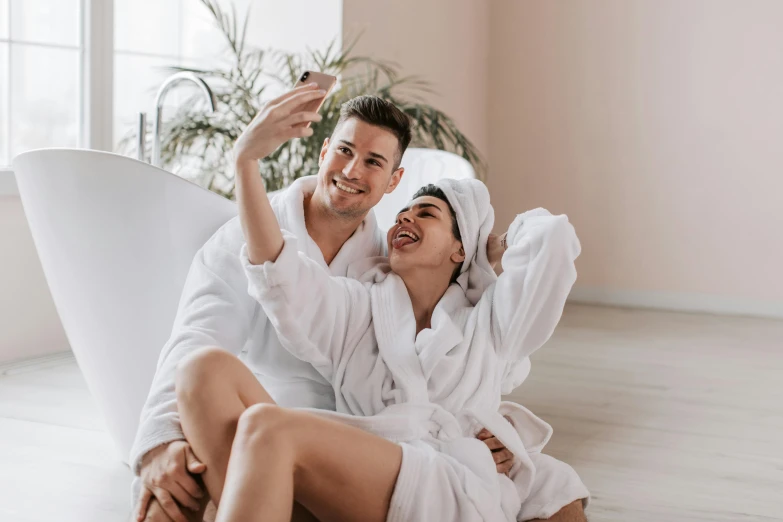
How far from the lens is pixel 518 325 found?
1.70 m

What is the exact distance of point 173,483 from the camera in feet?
4.65

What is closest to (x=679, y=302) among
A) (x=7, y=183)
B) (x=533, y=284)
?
(x=7, y=183)

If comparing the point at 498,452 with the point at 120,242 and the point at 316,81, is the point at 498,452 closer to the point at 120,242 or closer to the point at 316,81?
the point at 316,81

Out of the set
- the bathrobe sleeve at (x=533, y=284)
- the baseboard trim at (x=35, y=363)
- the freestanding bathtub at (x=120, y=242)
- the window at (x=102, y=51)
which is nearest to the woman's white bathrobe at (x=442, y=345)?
the bathrobe sleeve at (x=533, y=284)

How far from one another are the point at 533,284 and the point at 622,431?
4.08ft

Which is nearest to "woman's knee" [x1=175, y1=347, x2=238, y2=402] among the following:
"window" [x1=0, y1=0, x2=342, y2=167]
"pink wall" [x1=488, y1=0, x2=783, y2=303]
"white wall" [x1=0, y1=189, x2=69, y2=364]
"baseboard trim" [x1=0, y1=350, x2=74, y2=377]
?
"baseboard trim" [x1=0, y1=350, x2=74, y2=377]

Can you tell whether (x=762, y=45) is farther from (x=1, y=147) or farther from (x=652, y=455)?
(x=1, y=147)

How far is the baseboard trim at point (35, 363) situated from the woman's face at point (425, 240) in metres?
1.93

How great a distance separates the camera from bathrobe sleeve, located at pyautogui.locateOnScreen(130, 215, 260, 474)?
1.57m

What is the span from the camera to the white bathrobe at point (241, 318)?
5.49ft

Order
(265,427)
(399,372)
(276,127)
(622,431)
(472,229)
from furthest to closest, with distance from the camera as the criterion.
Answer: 1. (622,431)
2. (472,229)
3. (399,372)
4. (276,127)
5. (265,427)

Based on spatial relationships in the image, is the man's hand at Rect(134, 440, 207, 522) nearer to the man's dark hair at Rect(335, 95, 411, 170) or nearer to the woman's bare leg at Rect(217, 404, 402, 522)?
the woman's bare leg at Rect(217, 404, 402, 522)

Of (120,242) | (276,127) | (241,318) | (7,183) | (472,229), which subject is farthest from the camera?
(7,183)

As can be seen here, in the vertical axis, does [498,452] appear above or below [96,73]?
below
